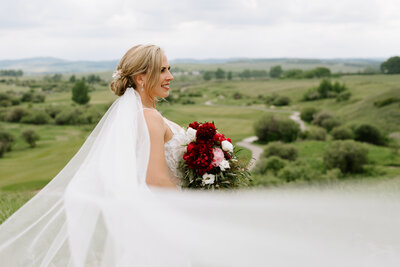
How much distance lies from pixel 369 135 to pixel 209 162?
191 feet

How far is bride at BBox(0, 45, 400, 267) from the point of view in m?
2.50

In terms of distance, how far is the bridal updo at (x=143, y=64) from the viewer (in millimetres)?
3480

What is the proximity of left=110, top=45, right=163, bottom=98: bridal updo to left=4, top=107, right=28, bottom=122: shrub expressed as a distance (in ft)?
285

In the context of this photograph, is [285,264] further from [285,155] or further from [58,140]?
[58,140]

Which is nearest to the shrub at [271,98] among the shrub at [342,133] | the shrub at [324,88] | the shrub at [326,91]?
the shrub at [326,91]

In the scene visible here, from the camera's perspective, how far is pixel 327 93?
87.2 metres

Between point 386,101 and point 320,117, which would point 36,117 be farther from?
point 386,101

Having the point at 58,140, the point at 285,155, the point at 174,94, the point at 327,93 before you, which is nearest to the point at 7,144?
the point at 58,140

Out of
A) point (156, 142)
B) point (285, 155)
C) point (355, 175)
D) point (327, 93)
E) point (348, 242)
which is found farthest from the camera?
point (327, 93)

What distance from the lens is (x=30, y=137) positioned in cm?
Answer: 6169

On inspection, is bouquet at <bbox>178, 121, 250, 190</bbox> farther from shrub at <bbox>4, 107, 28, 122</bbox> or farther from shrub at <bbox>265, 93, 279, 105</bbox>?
shrub at <bbox>265, 93, 279, 105</bbox>

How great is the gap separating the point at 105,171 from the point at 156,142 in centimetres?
56

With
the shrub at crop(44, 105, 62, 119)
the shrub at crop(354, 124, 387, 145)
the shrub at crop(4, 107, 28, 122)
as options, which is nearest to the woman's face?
the shrub at crop(354, 124, 387, 145)

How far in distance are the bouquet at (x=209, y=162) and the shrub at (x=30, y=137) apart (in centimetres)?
6458
